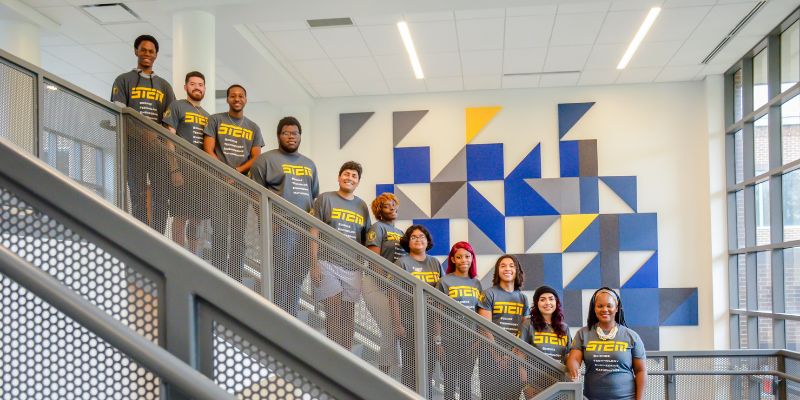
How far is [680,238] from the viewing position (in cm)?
1121

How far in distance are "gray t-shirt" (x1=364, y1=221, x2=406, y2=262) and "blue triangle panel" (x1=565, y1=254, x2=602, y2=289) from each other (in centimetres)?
570

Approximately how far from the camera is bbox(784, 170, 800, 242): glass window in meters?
8.77

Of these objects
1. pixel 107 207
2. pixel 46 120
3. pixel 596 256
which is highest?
pixel 46 120

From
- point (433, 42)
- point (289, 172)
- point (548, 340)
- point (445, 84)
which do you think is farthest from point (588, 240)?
point (289, 172)

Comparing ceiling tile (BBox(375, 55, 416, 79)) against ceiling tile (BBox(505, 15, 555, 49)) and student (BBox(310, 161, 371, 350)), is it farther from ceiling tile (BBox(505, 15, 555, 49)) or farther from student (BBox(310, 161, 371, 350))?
student (BBox(310, 161, 371, 350))

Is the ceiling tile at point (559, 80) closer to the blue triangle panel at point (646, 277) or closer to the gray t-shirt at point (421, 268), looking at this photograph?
the blue triangle panel at point (646, 277)

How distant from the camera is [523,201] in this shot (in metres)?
11.4

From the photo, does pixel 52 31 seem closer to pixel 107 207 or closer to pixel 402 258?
pixel 402 258

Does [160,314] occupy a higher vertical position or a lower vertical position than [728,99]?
lower

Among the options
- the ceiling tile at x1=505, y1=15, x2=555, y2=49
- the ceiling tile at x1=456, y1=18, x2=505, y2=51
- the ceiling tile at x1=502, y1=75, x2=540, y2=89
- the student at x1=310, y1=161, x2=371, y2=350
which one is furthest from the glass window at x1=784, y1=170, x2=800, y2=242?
the student at x1=310, y1=161, x2=371, y2=350

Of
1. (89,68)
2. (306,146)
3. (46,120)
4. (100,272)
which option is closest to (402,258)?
(46,120)

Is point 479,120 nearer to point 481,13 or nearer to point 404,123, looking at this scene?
point 404,123

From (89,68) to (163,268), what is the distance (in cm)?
1071

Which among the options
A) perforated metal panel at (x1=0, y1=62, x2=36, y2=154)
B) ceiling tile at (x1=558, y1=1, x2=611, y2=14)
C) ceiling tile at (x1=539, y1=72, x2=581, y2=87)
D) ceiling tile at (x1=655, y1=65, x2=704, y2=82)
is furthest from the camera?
ceiling tile at (x1=539, y1=72, x2=581, y2=87)
